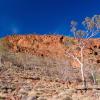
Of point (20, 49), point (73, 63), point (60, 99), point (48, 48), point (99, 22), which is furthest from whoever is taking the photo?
point (48, 48)

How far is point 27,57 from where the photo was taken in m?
76.9

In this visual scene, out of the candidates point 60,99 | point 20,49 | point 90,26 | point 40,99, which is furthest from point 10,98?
point 20,49

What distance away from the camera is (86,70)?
56062mm

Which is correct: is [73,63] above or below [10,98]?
above

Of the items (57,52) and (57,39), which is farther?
(57,39)

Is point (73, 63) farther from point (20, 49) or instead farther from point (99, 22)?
point (99, 22)

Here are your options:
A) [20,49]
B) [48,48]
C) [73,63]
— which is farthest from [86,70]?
[48,48]

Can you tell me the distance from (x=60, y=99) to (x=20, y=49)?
74805 mm

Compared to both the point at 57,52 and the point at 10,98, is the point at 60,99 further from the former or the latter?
the point at 57,52

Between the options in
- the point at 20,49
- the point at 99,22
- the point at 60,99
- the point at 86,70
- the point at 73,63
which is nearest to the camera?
the point at 60,99

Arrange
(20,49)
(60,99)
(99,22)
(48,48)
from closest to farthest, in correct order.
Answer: (60,99), (99,22), (20,49), (48,48)

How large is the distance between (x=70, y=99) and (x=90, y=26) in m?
19.2

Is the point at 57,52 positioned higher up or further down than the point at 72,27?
higher up

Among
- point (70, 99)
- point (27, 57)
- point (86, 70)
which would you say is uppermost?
point (27, 57)
